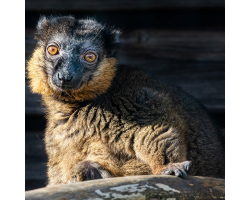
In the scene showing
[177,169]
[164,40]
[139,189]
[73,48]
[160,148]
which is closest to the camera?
[139,189]

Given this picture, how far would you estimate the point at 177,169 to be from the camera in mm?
2855

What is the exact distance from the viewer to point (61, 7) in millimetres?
4750

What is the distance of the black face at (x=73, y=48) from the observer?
10.4ft

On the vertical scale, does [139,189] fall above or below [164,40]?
below

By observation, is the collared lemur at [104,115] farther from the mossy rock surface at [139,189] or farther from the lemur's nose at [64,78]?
the mossy rock surface at [139,189]

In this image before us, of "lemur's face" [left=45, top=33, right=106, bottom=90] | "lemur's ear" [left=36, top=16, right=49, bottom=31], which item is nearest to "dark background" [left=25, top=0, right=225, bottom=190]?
"lemur's ear" [left=36, top=16, right=49, bottom=31]

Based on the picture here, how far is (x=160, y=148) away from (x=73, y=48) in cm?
100

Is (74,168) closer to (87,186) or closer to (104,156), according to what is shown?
(104,156)

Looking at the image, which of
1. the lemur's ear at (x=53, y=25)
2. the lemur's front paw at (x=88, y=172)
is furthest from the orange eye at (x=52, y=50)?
the lemur's front paw at (x=88, y=172)

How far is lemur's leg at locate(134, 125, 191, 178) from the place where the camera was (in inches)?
121

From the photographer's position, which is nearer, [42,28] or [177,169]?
[177,169]

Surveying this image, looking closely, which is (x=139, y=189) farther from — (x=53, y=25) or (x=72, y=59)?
(x=53, y=25)

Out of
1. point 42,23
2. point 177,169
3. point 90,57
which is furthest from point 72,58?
point 177,169

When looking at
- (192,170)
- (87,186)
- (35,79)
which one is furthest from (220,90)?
(87,186)
